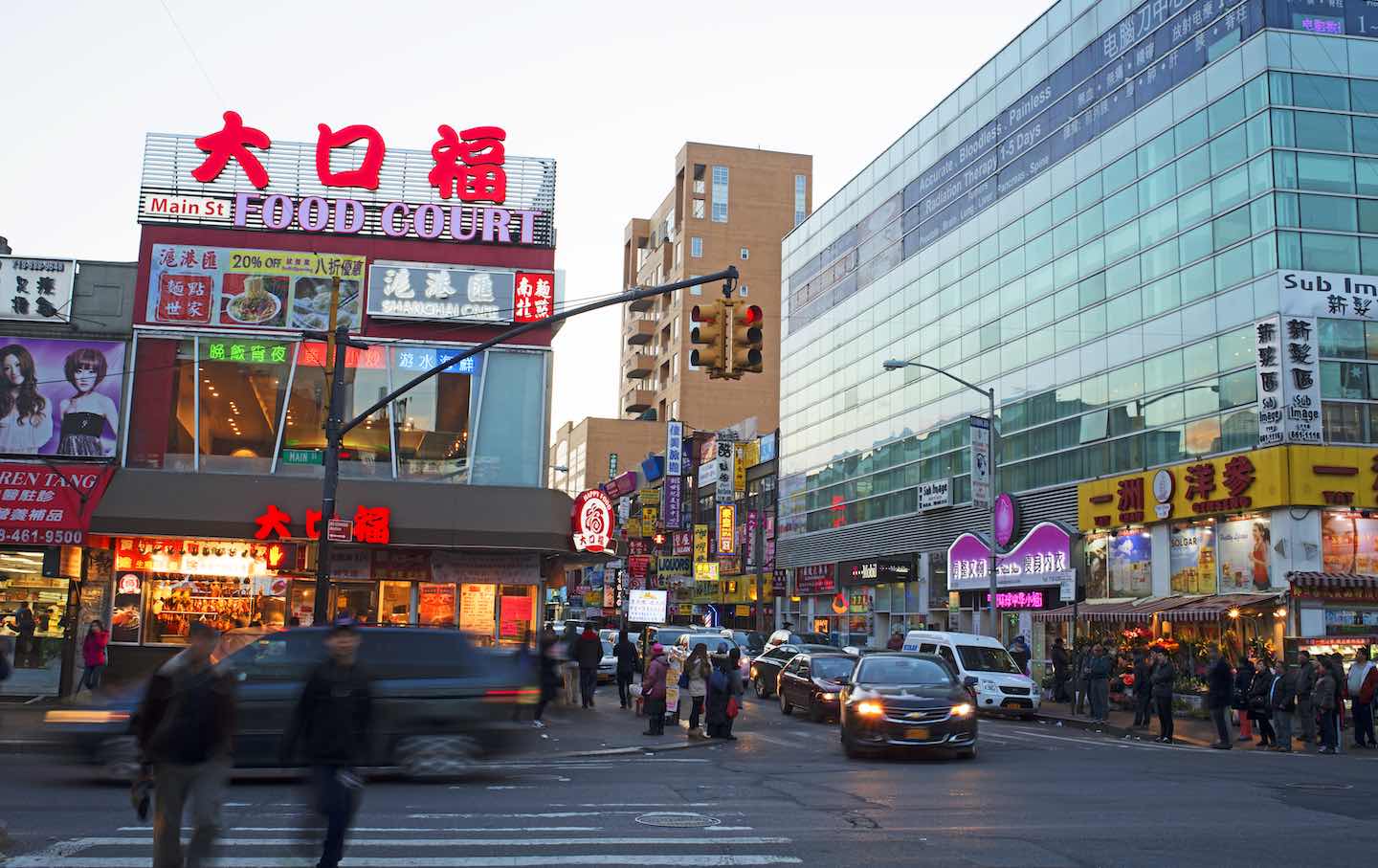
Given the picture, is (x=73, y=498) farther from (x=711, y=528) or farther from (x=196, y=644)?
(x=711, y=528)

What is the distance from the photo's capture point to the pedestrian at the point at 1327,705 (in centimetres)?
2234

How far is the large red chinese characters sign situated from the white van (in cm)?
1531

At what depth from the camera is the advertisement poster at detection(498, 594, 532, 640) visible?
30.4m

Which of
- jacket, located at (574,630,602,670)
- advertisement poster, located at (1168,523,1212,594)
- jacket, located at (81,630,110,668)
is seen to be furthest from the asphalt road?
advertisement poster, located at (1168,523,1212,594)

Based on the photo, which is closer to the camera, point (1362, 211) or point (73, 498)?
point (73, 498)

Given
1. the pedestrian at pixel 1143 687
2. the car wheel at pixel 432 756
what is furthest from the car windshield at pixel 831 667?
the car wheel at pixel 432 756

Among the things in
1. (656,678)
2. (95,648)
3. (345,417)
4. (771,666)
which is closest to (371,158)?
(345,417)

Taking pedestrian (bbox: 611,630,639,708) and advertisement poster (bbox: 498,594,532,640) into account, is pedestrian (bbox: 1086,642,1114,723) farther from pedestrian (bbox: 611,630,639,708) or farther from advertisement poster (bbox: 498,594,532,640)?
advertisement poster (bbox: 498,594,532,640)

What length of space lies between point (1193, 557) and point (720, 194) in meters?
71.3

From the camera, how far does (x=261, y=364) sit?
95.8 feet

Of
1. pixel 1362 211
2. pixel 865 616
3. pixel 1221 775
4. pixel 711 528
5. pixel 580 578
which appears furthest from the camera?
pixel 580 578

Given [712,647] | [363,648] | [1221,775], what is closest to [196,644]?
[363,648]

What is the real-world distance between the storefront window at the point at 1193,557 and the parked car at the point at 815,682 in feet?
41.7

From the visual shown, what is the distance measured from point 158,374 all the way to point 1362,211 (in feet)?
105
